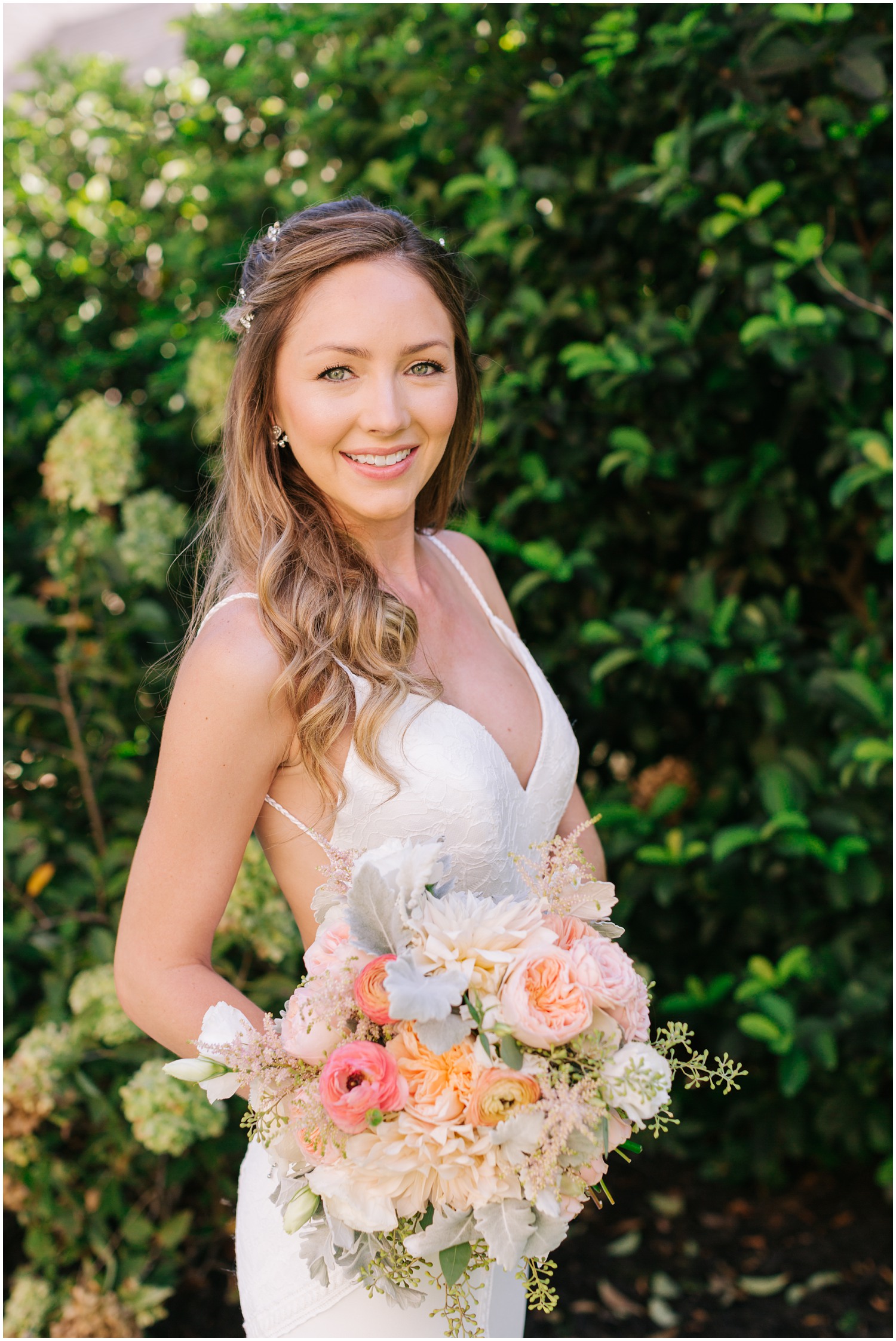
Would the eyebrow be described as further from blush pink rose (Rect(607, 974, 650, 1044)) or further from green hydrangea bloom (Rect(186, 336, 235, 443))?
green hydrangea bloom (Rect(186, 336, 235, 443))

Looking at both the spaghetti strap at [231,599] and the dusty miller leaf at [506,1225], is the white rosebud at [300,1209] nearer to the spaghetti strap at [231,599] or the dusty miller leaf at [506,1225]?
the dusty miller leaf at [506,1225]

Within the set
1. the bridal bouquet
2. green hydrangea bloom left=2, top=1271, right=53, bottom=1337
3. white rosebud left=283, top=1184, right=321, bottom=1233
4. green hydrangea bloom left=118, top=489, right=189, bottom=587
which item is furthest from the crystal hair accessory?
green hydrangea bloom left=2, top=1271, right=53, bottom=1337

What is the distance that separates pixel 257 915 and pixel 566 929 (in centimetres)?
143

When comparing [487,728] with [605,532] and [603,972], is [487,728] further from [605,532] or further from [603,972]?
[605,532]

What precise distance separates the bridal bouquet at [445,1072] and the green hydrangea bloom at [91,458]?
6.29ft

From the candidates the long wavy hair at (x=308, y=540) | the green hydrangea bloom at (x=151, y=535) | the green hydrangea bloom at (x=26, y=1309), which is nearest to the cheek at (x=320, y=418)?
the long wavy hair at (x=308, y=540)

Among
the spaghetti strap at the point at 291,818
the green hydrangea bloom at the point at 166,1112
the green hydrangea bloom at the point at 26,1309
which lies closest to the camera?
the spaghetti strap at the point at 291,818

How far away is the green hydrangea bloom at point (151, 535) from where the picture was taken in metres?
2.95

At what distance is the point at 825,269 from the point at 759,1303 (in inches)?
111

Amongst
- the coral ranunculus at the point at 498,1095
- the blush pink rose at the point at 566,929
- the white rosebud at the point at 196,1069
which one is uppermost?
the blush pink rose at the point at 566,929

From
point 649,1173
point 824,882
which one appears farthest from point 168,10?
point 649,1173

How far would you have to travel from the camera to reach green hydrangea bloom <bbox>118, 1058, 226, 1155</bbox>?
2.49 m

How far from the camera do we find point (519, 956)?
4.17ft

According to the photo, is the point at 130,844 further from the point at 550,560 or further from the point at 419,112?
the point at 419,112
